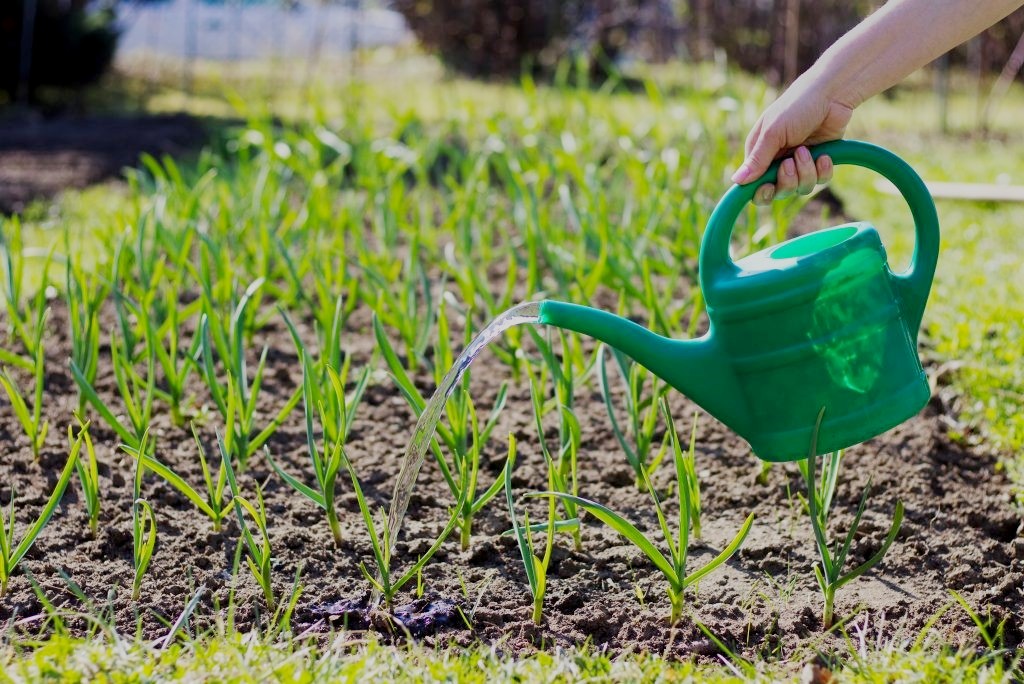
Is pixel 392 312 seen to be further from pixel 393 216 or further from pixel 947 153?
Result: pixel 947 153

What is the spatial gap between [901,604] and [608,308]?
1591mm

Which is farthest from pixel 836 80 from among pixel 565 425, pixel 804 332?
pixel 565 425

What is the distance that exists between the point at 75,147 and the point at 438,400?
4830 millimetres

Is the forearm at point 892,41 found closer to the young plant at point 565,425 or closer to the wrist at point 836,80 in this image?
the wrist at point 836,80

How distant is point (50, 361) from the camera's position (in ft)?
9.33

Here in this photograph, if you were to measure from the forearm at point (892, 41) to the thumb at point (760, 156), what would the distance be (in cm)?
11

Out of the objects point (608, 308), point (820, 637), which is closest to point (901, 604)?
point (820, 637)

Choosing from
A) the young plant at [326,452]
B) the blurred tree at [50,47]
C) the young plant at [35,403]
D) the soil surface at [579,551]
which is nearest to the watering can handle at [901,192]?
the soil surface at [579,551]

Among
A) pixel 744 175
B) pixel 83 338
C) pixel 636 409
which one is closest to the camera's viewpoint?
pixel 744 175

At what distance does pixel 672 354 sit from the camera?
5.34ft

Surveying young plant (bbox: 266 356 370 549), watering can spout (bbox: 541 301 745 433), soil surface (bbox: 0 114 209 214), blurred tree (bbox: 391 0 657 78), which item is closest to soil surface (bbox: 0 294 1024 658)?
young plant (bbox: 266 356 370 549)

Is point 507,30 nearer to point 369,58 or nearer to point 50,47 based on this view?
point 369,58

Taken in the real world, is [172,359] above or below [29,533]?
above

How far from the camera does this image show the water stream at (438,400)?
1643mm
